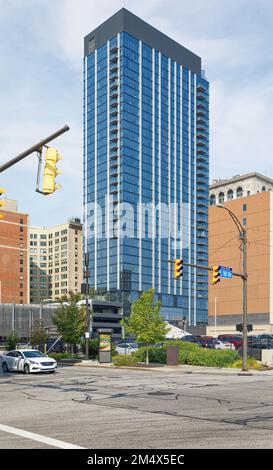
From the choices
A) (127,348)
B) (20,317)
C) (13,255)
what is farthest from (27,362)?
(13,255)

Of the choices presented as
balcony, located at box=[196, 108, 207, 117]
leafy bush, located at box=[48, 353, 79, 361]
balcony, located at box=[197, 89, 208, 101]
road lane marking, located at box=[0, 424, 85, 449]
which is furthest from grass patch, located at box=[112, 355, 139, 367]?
balcony, located at box=[197, 89, 208, 101]

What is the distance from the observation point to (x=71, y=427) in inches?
509

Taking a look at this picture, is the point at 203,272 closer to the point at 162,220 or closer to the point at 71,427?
the point at 162,220

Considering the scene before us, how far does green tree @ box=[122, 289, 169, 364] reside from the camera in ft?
130

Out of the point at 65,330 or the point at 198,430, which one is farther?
the point at 65,330

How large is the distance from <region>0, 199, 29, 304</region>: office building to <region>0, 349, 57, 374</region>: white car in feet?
→ 427

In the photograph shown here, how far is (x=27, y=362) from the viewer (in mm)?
32406

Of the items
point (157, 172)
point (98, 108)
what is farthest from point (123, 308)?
point (98, 108)

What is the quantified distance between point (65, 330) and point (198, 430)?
120 feet

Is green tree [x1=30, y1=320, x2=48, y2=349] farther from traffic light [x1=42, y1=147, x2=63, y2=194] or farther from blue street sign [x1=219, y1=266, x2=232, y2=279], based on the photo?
traffic light [x1=42, y1=147, x2=63, y2=194]

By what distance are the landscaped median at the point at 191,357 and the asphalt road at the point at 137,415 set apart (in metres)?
11.6

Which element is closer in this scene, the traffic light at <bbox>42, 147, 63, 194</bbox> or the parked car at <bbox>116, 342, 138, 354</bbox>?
the traffic light at <bbox>42, 147, 63, 194</bbox>

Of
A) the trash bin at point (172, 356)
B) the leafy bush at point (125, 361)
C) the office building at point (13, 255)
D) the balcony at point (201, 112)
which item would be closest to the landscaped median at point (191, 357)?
the leafy bush at point (125, 361)
